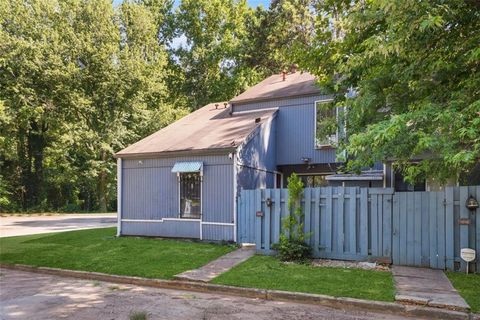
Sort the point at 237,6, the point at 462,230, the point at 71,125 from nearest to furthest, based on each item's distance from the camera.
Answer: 1. the point at 462,230
2. the point at 71,125
3. the point at 237,6

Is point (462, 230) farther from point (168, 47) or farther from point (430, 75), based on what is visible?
point (168, 47)

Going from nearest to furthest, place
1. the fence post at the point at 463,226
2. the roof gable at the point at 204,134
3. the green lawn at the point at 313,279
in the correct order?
the green lawn at the point at 313,279
the fence post at the point at 463,226
the roof gable at the point at 204,134

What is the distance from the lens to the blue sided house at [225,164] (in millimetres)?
12875

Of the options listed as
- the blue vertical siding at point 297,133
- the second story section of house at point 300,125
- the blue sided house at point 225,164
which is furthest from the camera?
the blue vertical siding at point 297,133

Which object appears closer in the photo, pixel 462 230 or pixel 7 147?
pixel 462 230

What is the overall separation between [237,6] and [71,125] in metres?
19.7

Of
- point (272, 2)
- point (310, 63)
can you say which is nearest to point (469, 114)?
point (310, 63)

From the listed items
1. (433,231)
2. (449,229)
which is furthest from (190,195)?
(449,229)

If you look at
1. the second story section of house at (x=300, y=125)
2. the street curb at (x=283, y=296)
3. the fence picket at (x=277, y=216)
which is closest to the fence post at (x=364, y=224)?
the fence picket at (x=277, y=216)

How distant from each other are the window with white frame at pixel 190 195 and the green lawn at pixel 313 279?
4.38 m

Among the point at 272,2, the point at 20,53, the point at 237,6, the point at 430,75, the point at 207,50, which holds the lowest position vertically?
the point at 430,75

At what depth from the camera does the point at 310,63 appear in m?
9.34

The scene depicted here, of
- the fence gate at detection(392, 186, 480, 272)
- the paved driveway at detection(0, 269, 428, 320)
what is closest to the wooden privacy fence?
the fence gate at detection(392, 186, 480, 272)

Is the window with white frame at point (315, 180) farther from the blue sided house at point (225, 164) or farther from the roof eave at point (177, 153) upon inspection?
the roof eave at point (177, 153)
